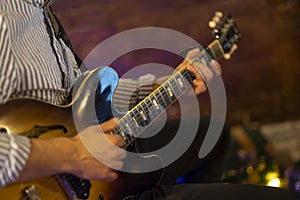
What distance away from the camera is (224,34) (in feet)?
4.84

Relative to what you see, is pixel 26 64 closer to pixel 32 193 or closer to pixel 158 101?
pixel 32 193

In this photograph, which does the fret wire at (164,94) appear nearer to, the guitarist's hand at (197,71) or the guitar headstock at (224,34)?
the guitarist's hand at (197,71)

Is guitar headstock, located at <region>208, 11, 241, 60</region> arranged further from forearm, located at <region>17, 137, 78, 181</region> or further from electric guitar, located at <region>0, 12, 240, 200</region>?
forearm, located at <region>17, 137, 78, 181</region>

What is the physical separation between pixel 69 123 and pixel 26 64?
14 cm

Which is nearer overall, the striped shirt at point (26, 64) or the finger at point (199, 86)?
the striped shirt at point (26, 64)

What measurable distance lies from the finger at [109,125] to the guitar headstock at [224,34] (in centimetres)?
49

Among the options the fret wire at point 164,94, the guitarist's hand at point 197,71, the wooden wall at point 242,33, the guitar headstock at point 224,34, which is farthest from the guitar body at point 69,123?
the wooden wall at point 242,33

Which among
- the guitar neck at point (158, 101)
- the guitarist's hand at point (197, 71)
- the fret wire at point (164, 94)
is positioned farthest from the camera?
the guitarist's hand at point (197, 71)

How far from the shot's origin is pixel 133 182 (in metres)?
1.13

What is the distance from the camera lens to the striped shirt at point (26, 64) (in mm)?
866

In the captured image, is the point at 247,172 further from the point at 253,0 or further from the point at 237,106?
the point at 253,0

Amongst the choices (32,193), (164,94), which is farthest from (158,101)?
(32,193)

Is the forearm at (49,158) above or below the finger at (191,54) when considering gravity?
above

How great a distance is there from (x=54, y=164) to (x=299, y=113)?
4.92ft
